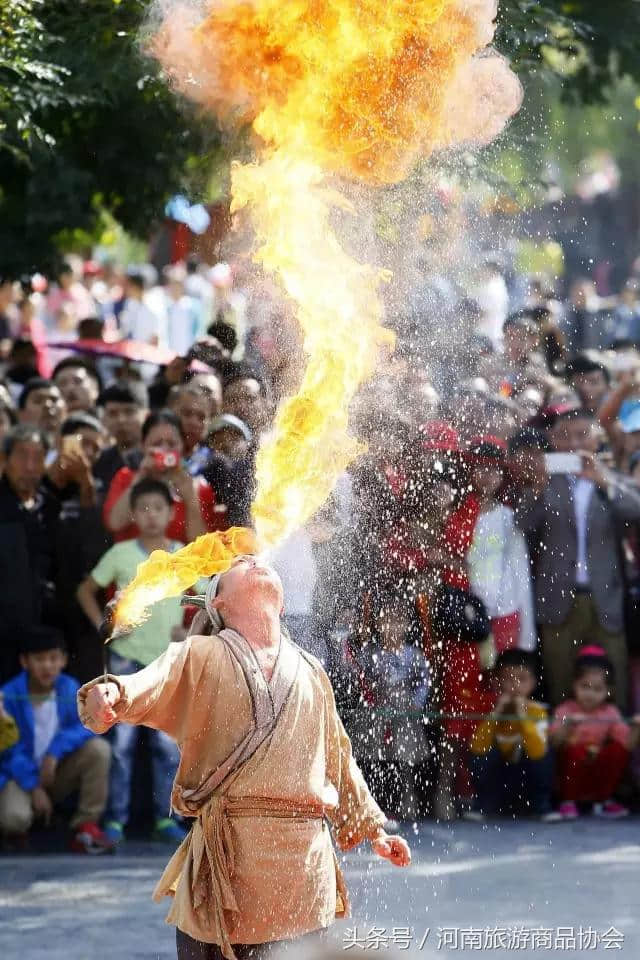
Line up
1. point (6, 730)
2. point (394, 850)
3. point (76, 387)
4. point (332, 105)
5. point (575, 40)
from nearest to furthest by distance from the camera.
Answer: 1. point (394, 850)
2. point (332, 105)
3. point (6, 730)
4. point (575, 40)
5. point (76, 387)

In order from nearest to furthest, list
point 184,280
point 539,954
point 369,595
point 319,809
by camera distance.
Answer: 1. point 319,809
2. point 539,954
3. point 369,595
4. point 184,280

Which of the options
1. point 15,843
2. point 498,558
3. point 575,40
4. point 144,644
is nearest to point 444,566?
point 498,558

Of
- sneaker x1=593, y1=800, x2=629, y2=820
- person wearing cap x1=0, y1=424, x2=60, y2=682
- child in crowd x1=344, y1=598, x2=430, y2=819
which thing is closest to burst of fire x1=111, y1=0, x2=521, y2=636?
child in crowd x1=344, y1=598, x2=430, y2=819

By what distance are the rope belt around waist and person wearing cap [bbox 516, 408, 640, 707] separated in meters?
3.92

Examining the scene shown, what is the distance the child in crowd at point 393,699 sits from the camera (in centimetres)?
759

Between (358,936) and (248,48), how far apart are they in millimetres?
3154

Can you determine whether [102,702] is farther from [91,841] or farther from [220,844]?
[91,841]

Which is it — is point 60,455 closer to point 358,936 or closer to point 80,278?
point 358,936

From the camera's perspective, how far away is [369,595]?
309 inches

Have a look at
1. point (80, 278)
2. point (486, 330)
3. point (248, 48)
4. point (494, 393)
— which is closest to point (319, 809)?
point (248, 48)

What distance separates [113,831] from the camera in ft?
25.6

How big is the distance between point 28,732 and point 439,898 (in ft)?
6.77

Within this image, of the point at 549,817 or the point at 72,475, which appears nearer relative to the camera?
the point at 549,817

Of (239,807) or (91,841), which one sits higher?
(239,807)
